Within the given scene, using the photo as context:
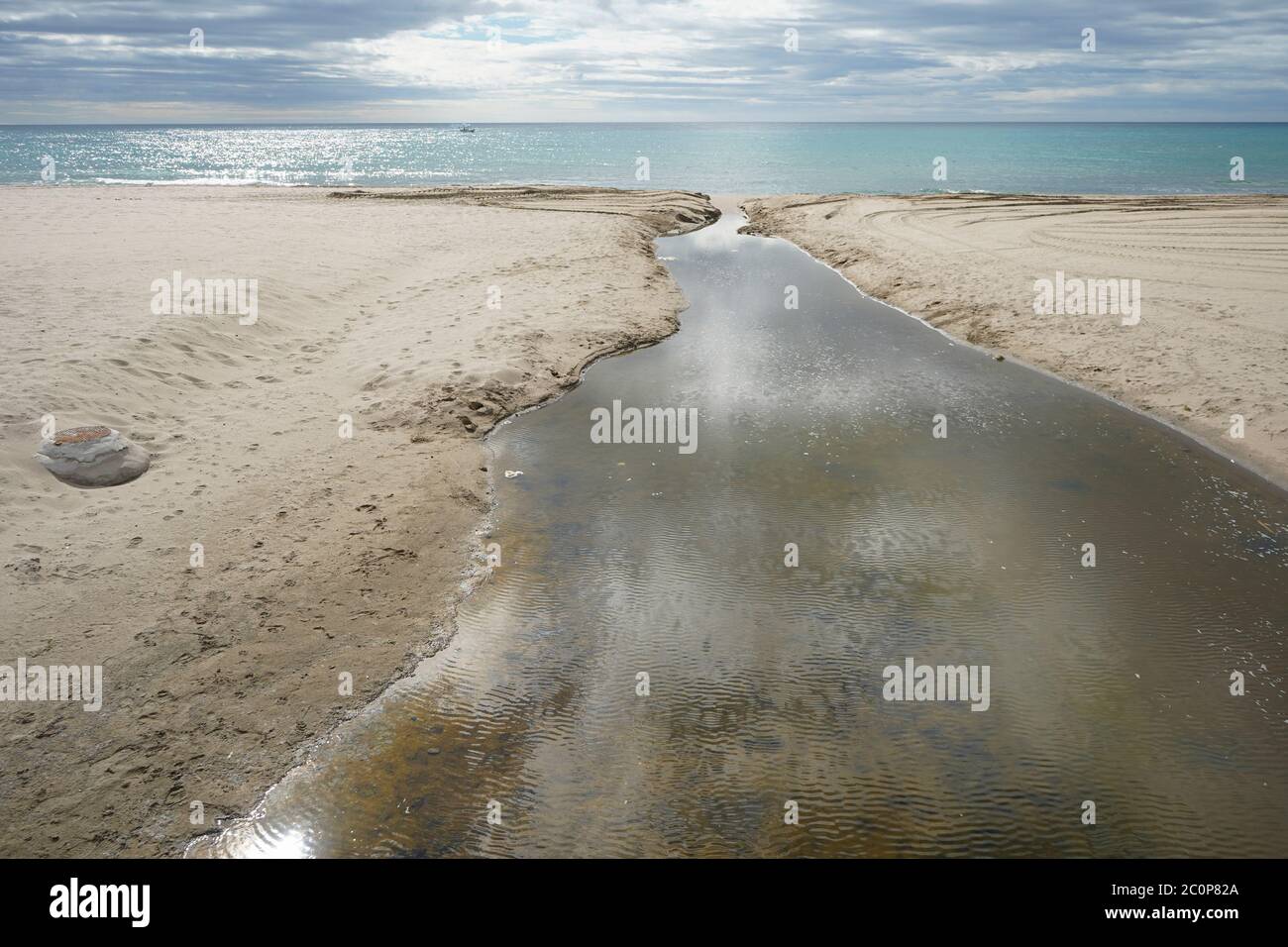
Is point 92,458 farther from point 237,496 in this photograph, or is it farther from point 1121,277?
point 1121,277

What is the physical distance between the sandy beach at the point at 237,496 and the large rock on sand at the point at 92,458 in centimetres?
15

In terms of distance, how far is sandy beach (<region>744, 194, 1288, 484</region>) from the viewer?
11.1 meters

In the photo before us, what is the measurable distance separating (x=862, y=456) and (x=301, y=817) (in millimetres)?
7528

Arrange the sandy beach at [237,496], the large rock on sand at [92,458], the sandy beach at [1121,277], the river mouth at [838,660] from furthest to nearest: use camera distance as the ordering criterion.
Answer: the sandy beach at [1121,277], the large rock on sand at [92,458], the sandy beach at [237,496], the river mouth at [838,660]

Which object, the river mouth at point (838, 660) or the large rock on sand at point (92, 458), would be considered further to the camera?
the large rock on sand at point (92, 458)

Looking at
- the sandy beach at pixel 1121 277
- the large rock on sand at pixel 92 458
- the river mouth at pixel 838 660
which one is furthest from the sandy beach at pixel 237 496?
the sandy beach at pixel 1121 277

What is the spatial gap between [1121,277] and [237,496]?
18.2m

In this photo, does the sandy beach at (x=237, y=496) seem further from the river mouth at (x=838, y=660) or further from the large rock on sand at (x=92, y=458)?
the river mouth at (x=838, y=660)

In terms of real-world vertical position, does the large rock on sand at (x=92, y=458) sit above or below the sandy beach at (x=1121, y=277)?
below

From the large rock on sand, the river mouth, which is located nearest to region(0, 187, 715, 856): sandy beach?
the large rock on sand

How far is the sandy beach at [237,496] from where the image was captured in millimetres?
5180

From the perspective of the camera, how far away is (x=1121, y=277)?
17.3 meters

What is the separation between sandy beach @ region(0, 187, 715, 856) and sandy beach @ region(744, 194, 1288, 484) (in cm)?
690
